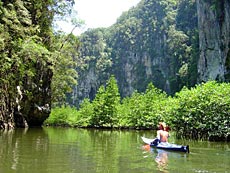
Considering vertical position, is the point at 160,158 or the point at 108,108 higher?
the point at 108,108

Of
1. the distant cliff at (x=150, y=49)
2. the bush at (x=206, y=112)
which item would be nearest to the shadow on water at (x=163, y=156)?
the bush at (x=206, y=112)

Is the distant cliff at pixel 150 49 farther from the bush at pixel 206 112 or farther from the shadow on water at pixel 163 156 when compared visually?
the shadow on water at pixel 163 156

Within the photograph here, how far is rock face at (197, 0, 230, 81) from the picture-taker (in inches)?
1501

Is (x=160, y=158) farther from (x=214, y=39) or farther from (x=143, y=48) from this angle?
(x=143, y=48)

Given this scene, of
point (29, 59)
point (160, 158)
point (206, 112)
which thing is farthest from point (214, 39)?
point (160, 158)

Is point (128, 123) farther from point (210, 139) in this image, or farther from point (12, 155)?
point (12, 155)

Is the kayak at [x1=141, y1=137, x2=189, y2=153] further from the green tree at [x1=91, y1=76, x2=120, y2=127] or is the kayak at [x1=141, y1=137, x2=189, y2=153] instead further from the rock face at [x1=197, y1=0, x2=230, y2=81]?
the rock face at [x1=197, y1=0, x2=230, y2=81]

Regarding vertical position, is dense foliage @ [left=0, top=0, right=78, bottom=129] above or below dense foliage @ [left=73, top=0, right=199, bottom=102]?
below

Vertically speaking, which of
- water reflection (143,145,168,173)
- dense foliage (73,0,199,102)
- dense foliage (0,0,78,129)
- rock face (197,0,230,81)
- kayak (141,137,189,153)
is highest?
dense foliage (73,0,199,102)

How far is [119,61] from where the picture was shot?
10225cm

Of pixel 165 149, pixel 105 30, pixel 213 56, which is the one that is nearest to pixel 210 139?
pixel 165 149

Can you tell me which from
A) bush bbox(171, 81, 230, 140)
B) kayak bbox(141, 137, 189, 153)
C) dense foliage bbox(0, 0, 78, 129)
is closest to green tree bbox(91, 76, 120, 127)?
dense foliage bbox(0, 0, 78, 129)

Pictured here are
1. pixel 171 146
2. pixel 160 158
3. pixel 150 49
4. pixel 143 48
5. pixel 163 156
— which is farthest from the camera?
pixel 143 48

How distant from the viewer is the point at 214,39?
43219 mm
